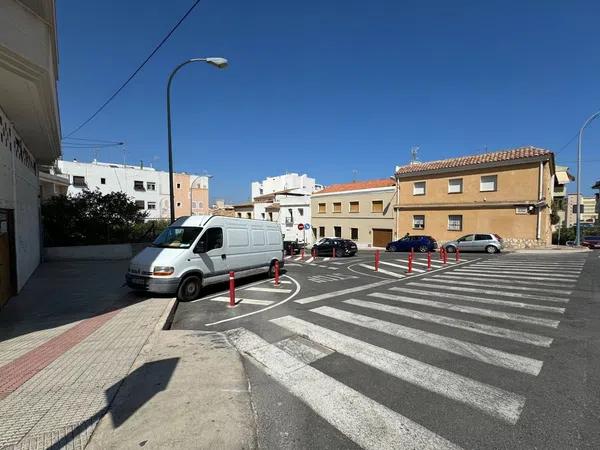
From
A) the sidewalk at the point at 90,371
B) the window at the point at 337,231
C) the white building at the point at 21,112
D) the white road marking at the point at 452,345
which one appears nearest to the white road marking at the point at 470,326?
the white road marking at the point at 452,345

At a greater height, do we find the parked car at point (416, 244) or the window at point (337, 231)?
the window at point (337, 231)

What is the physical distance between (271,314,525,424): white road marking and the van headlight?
4257 mm

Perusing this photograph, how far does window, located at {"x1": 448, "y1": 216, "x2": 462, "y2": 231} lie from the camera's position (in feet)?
91.1

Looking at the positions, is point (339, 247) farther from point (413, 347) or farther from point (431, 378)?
point (431, 378)

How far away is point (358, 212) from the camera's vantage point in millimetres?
35562

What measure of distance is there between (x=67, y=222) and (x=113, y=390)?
17098 millimetres

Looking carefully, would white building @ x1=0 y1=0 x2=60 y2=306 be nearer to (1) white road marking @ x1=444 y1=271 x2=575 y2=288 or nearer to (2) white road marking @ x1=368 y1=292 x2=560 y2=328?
(2) white road marking @ x1=368 y1=292 x2=560 y2=328

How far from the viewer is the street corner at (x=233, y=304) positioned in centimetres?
681

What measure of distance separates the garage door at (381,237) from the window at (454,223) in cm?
595

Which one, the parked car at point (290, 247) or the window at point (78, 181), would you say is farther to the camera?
the window at point (78, 181)

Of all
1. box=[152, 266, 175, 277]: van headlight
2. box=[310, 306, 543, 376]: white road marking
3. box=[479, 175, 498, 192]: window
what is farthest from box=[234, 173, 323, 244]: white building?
box=[310, 306, 543, 376]: white road marking

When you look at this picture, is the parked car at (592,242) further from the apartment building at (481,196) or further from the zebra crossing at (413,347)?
the zebra crossing at (413,347)

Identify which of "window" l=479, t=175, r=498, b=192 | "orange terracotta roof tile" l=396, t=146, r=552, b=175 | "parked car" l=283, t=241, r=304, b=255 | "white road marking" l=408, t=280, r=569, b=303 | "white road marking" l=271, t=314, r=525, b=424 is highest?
"orange terracotta roof tile" l=396, t=146, r=552, b=175

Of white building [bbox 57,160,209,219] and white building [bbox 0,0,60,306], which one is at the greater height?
white building [bbox 57,160,209,219]
